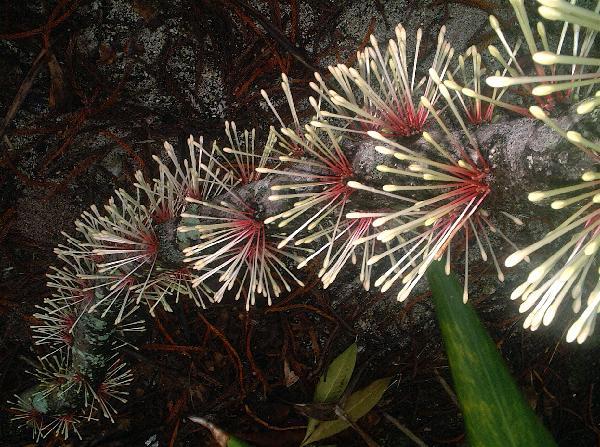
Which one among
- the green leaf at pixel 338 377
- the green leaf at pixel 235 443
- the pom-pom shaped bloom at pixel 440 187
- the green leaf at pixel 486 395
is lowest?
the green leaf at pixel 338 377

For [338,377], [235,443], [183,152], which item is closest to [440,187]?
[235,443]

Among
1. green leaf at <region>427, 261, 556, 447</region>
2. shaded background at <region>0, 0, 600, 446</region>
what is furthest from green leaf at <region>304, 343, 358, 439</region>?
green leaf at <region>427, 261, 556, 447</region>

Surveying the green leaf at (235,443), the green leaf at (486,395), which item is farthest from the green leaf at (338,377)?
the green leaf at (486,395)

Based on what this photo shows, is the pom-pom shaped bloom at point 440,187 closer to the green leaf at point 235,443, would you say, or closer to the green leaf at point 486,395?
the green leaf at point 486,395

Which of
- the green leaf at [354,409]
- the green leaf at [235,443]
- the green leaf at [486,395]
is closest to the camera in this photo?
the green leaf at [486,395]

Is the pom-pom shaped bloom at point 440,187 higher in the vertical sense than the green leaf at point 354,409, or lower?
higher

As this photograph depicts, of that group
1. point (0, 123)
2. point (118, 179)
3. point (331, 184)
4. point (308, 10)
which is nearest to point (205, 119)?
point (118, 179)

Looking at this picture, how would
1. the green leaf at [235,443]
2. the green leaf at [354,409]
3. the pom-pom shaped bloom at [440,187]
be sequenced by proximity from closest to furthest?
the pom-pom shaped bloom at [440,187], the green leaf at [235,443], the green leaf at [354,409]
